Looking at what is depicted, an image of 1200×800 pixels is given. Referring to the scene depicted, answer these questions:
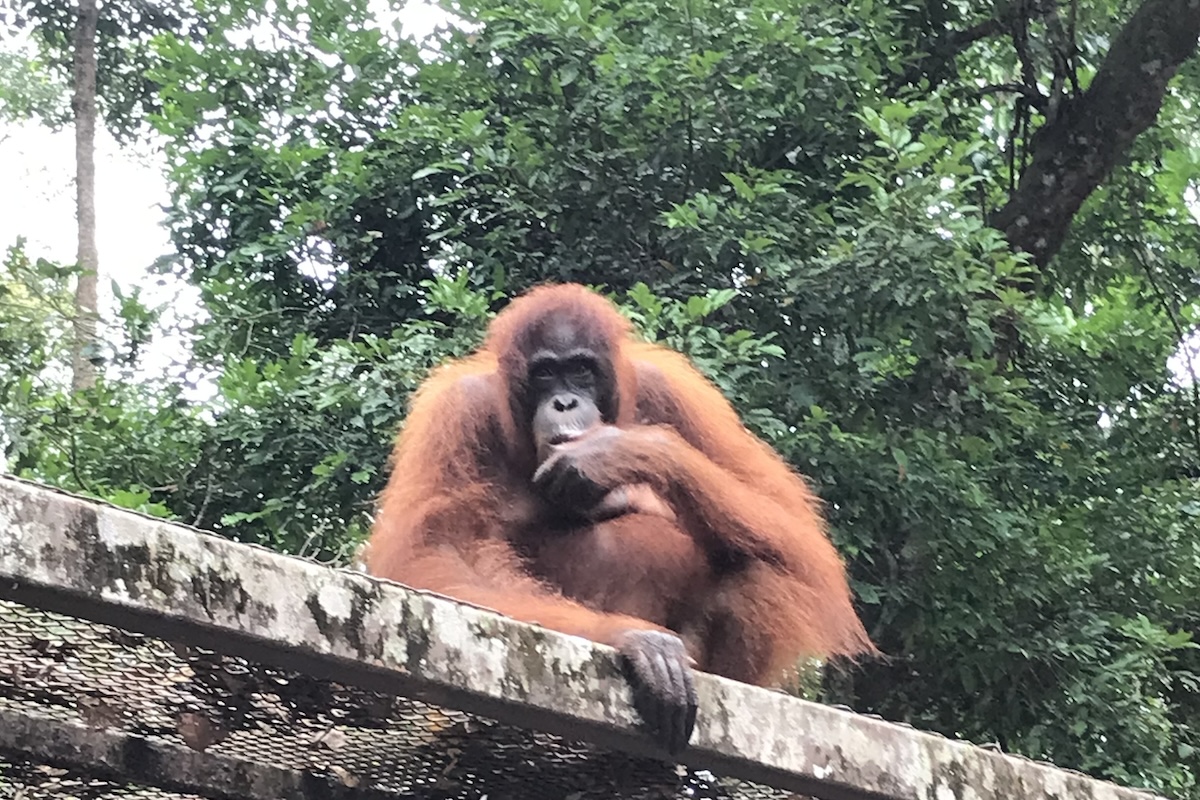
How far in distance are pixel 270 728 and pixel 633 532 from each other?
4.43 feet

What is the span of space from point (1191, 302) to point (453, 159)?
326cm

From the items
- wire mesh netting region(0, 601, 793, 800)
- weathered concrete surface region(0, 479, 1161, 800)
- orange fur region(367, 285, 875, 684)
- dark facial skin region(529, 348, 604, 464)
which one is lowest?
wire mesh netting region(0, 601, 793, 800)

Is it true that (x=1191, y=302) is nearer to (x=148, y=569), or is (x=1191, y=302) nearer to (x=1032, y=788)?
(x=1032, y=788)

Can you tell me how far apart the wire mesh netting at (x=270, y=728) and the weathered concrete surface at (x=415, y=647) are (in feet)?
0.39

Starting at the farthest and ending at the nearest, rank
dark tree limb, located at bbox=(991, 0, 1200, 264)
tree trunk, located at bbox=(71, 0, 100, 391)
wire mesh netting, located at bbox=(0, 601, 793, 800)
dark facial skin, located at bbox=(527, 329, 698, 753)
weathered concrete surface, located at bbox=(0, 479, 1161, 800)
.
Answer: tree trunk, located at bbox=(71, 0, 100, 391) < dark tree limb, located at bbox=(991, 0, 1200, 264) < dark facial skin, located at bbox=(527, 329, 698, 753) < wire mesh netting, located at bbox=(0, 601, 793, 800) < weathered concrete surface, located at bbox=(0, 479, 1161, 800)

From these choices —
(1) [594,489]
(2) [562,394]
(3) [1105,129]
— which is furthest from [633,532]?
(3) [1105,129]

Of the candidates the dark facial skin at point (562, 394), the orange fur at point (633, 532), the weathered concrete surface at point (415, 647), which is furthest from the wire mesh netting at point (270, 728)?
the dark facial skin at point (562, 394)

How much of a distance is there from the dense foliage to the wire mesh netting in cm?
238

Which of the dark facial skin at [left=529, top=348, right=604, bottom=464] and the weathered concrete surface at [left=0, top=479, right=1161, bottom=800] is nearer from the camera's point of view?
the weathered concrete surface at [left=0, top=479, right=1161, bottom=800]

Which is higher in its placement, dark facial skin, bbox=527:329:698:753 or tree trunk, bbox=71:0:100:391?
tree trunk, bbox=71:0:100:391

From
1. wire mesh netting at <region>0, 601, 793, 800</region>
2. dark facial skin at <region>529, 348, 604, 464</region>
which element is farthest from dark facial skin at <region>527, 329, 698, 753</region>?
wire mesh netting at <region>0, 601, 793, 800</region>

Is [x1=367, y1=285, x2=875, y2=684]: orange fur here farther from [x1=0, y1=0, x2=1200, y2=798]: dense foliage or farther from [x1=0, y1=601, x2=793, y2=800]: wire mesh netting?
[x1=0, y1=0, x2=1200, y2=798]: dense foliage

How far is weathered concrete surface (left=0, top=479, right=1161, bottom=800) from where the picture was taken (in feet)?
4.49

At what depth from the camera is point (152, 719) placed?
1.80 metres
